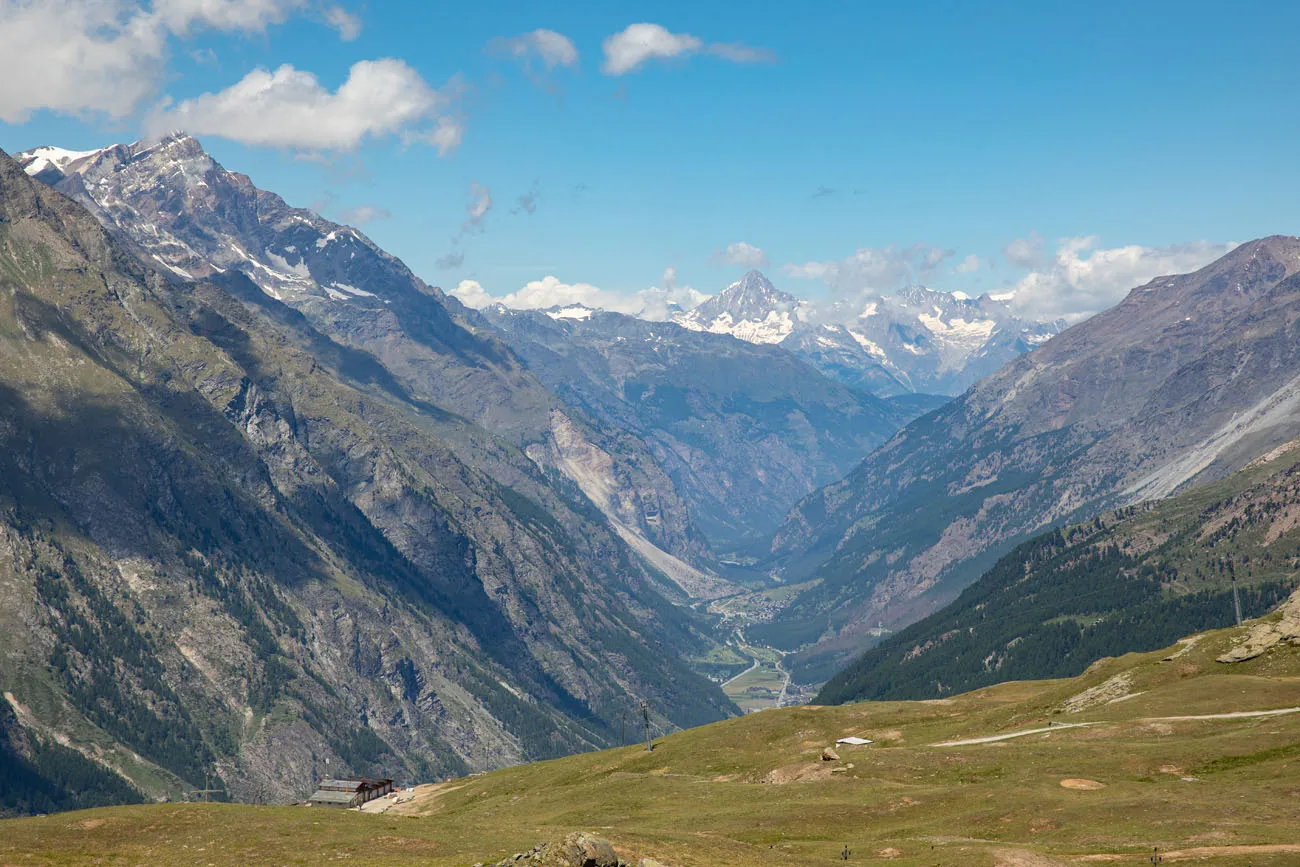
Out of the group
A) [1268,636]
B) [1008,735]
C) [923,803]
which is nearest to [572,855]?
[923,803]

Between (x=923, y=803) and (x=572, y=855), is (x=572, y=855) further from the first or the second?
(x=923, y=803)

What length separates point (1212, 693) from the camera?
5561 inches

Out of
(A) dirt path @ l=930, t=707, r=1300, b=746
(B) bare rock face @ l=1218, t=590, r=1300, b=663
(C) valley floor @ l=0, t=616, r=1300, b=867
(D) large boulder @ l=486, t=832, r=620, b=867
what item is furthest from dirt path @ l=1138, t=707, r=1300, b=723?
(D) large boulder @ l=486, t=832, r=620, b=867

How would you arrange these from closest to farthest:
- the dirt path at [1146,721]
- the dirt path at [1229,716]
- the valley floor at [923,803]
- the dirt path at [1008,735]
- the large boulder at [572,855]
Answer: the large boulder at [572,855]
the valley floor at [923,803]
the dirt path at [1229,716]
the dirt path at [1146,721]
the dirt path at [1008,735]

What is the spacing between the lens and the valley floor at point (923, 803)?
309 feet

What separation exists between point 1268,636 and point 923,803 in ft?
234

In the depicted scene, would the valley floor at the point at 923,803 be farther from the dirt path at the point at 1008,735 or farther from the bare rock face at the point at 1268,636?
the bare rock face at the point at 1268,636

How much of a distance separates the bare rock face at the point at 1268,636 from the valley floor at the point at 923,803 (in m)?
1.40

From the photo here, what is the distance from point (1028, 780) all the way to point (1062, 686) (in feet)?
207

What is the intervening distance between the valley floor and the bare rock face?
1402 mm

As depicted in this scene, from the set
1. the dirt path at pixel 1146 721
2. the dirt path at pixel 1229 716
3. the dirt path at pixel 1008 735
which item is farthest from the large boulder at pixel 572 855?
the dirt path at pixel 1229 716

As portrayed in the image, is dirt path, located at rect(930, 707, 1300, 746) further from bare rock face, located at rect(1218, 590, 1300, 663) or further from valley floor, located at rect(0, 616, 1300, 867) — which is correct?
bare rock face, located at rect(1218, 590, 1300, 663)

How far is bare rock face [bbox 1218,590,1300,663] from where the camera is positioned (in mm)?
153625

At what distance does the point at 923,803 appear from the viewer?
115375 millimetres
